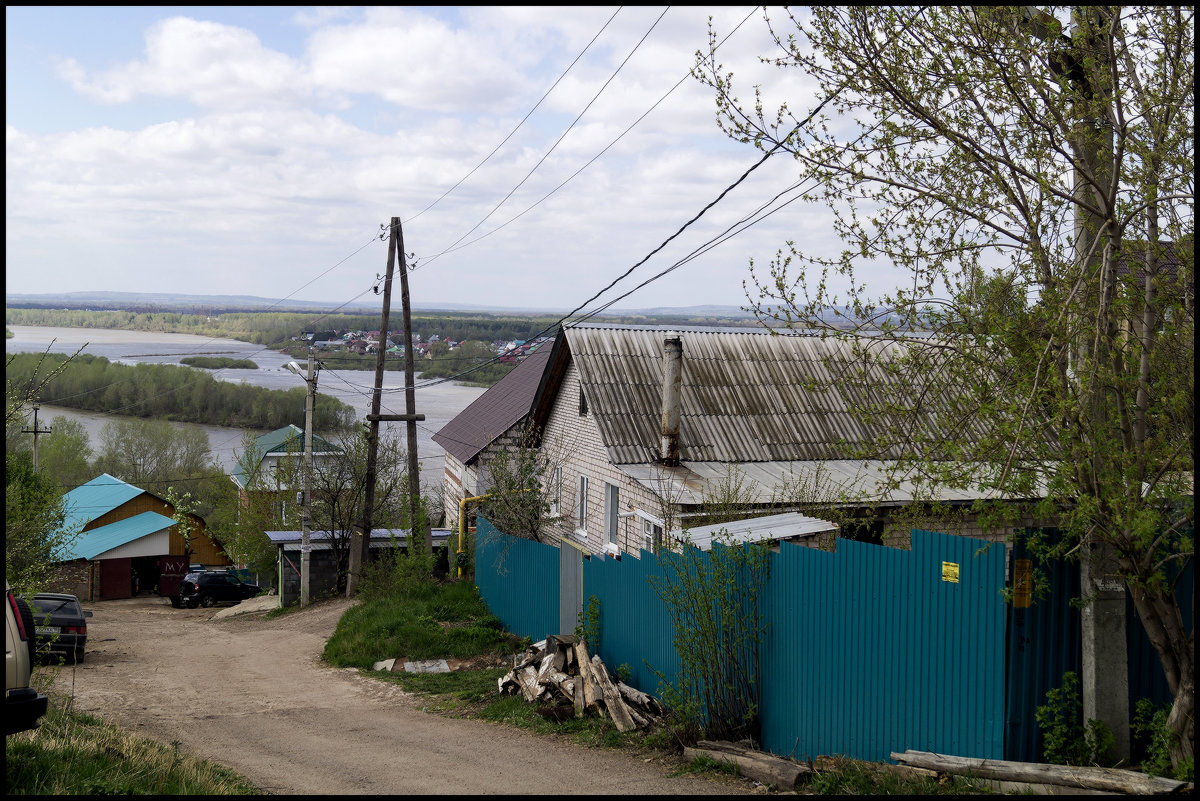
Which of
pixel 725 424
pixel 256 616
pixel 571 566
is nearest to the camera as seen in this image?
pixel 571 566

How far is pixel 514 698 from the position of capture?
10.8 meters

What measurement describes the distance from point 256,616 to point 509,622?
1212 centimetres

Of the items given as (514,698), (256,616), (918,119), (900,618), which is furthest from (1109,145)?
(256,616)

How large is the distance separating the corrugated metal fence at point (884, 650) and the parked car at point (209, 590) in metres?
26.0

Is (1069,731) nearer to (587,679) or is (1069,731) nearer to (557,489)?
(587,679)

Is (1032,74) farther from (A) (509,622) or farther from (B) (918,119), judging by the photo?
(A) (509,622)

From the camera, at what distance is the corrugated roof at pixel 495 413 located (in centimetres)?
2469

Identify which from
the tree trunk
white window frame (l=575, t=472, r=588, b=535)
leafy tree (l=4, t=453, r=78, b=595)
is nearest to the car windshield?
leafy tree (l=4, t=453, r=78, b=595)

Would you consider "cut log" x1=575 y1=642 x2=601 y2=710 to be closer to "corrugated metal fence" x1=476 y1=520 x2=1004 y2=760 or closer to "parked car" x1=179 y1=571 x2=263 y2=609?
"corrugated metal fence" x1=476 y1=520 x2=1004 y2=760

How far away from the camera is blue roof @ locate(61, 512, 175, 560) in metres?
35.0

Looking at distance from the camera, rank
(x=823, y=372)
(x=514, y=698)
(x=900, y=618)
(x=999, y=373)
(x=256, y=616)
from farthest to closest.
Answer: (x=256, y=616), (x=823, y=372), (x=514, y=698), (x=900, y=618), (x=999, y=373)

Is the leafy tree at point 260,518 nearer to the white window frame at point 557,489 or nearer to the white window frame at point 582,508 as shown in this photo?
the white window frame at point 557,489

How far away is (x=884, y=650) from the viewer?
22.1 feet

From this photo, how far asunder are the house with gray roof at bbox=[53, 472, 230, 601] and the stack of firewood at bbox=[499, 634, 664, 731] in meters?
28.8
